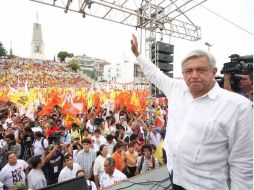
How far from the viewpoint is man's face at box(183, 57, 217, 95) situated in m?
1.41

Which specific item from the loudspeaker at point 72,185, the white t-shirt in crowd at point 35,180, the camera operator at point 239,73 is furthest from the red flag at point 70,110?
the camera operator at point 239,73

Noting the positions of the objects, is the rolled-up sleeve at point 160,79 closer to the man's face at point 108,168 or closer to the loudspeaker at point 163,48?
the man's face at point 108,168

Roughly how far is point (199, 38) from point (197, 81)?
38.3 feet

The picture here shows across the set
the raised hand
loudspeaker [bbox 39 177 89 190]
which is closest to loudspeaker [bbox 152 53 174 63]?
the raised hand

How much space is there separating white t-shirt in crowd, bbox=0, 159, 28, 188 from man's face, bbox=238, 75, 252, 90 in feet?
14.0

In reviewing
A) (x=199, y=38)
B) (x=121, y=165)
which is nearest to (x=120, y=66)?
(x=199, y=38)

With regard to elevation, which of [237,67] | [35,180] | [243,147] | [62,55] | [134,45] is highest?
[62,55]

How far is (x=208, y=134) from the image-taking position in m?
1.30

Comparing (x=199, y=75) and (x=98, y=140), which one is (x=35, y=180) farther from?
(x=199, y=75)

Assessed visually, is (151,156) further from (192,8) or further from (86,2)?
(192,8)

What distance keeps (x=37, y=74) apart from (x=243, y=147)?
163ft

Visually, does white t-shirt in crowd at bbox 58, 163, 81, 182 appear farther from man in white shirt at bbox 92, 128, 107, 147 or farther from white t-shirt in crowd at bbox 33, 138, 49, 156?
man in white shirt at bbox 92, 128, 107, 147

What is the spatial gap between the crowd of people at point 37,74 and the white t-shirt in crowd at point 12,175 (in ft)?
117

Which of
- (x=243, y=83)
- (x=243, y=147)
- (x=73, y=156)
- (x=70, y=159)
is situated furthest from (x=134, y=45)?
(x=73, y=156)
